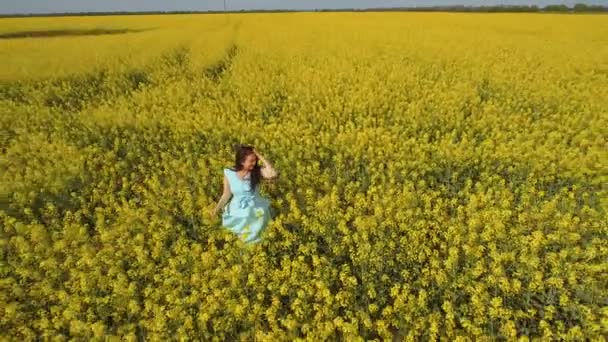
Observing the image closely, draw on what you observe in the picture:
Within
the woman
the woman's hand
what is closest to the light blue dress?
the woman

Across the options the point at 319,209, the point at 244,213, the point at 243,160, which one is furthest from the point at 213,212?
the point at 319,209

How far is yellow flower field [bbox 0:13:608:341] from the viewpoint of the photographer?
11.6 ft

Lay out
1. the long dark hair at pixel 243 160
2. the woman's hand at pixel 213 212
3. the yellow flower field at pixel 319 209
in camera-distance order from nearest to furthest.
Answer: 1. the yellow flower field at pixel 319 209
2. the long dark hair at pixel 243 160
3. the woman's hand at pixel 213 212

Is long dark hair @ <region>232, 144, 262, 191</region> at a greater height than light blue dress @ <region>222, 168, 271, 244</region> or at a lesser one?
greater

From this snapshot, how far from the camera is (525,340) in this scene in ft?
9.89

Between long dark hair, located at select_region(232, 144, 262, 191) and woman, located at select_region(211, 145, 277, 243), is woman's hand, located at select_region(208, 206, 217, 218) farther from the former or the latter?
long dark hair, located at select_region(232, 144, 262, 191)

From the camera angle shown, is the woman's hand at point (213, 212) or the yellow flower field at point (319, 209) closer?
the yellow flower field at point (319, 209)

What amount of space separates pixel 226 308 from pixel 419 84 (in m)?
8.50

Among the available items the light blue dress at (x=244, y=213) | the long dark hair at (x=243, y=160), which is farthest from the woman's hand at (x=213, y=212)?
the long dark hair at (x=243, y=160)

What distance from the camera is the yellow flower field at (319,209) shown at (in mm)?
3545

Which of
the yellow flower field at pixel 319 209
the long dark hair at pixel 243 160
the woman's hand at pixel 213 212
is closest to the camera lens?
the yellow flower field at pixel 319 209

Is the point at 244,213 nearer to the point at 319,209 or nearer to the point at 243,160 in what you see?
the point at 243,160

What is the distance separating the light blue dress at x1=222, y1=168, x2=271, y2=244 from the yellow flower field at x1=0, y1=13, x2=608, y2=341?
0.15 metres

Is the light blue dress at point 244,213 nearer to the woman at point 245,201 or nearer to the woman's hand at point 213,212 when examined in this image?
the woman at point 245,201
